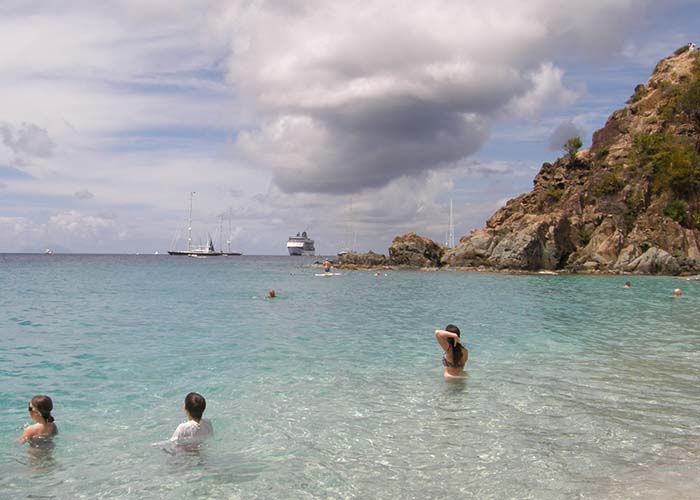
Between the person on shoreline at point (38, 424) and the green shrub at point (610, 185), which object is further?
the green shrub at point (610, 185)

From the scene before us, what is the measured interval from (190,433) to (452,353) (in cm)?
686

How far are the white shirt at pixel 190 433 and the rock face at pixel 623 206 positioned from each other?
2718 inches

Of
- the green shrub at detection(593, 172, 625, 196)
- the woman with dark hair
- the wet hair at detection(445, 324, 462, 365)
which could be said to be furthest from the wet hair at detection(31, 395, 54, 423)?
the green shrub at detection(593, 172, 625, 196)

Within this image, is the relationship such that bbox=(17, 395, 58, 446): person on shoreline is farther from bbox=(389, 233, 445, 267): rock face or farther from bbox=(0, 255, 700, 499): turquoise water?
bbox=(389, 233, 445, 267): rock face

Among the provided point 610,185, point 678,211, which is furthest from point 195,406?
point 610,185

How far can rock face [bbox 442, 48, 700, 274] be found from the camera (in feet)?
237

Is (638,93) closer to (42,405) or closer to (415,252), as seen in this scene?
(415,252)

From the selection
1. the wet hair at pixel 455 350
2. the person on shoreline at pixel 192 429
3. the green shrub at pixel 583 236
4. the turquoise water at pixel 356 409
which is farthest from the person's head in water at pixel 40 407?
the green shrub at pixel 583 236

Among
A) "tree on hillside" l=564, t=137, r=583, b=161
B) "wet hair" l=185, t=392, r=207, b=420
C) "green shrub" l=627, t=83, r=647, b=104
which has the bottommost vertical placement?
"wet hair" l=185, t=392, r=207, b=420

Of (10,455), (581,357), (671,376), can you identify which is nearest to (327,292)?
(581,357)

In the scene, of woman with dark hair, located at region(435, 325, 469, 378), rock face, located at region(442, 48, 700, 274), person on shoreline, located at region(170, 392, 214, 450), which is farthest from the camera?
rock face, located at region(442, 48, 700, 274)

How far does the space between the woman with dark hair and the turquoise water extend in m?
0.56

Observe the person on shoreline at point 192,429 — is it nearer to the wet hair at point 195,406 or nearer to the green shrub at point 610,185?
the wet hair at point 195,406

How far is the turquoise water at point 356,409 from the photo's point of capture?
719cm
